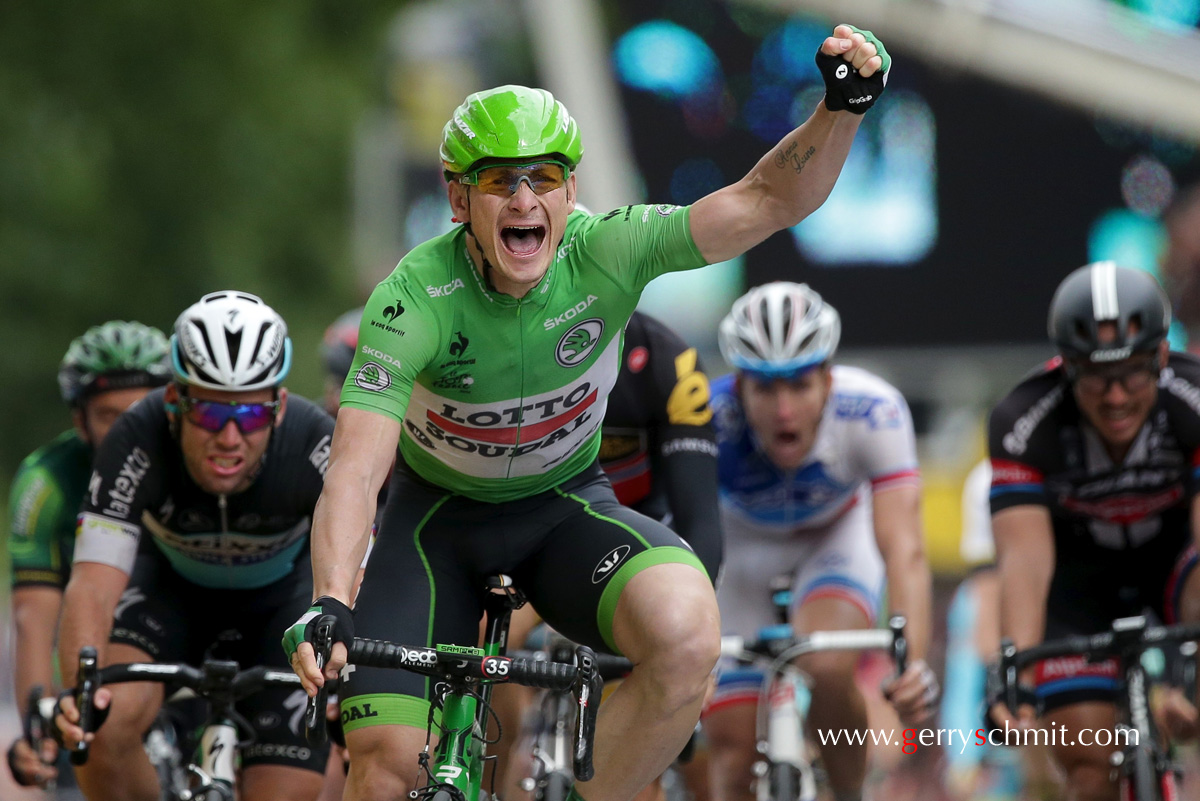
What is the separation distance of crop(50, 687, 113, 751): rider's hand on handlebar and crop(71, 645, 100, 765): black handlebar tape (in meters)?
0.02

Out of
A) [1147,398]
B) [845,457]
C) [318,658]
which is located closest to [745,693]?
[845,457]

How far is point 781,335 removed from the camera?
7.82 meters

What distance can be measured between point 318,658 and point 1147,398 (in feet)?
12.7

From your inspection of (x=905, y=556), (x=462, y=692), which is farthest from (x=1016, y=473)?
(x=462, y=692)

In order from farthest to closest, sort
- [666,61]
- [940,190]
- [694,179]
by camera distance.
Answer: [666,61]
[694,179]
[940,190]

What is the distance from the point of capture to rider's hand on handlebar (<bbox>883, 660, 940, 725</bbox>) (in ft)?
21.0

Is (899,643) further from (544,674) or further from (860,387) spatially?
(544,674)

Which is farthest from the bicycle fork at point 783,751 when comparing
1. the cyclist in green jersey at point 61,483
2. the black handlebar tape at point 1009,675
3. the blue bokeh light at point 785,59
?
the blue bokeh light at point 785,59

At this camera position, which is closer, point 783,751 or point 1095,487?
point 783,751

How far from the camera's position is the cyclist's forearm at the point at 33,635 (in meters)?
7.46

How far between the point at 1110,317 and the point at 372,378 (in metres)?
3.16

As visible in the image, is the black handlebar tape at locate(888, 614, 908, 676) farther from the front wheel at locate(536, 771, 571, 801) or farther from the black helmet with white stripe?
the front wheel at locate(536, 771, 571, 801)

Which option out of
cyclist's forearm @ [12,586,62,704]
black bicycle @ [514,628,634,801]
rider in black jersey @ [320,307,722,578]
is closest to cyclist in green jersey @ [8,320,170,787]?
cyclist's forearm @ [12,586,62,704]

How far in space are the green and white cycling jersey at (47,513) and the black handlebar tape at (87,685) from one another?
6.49 feet
